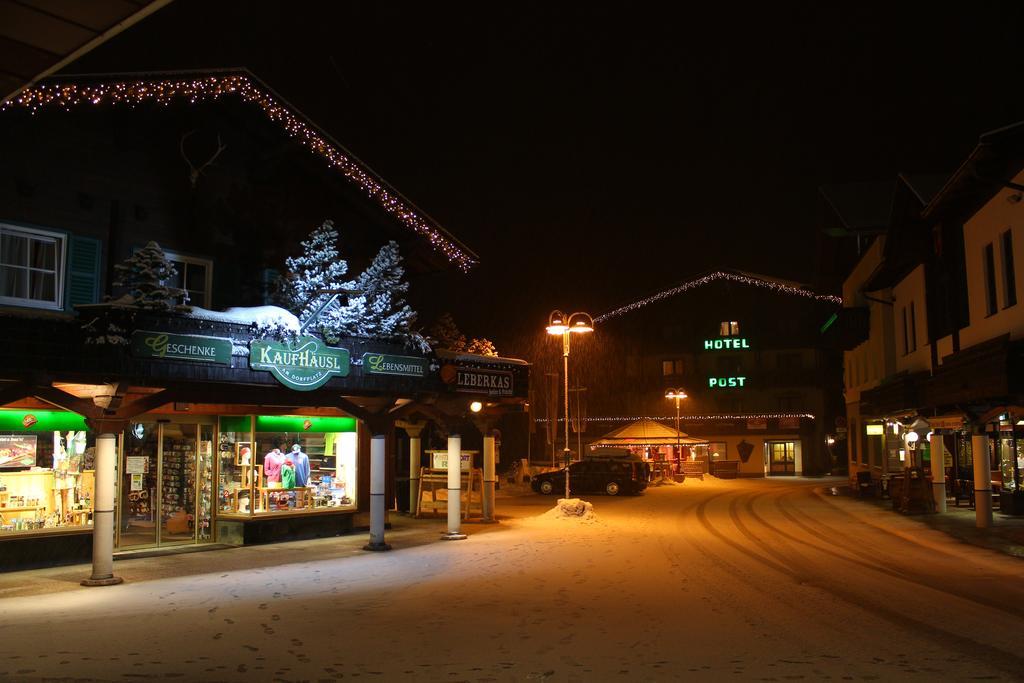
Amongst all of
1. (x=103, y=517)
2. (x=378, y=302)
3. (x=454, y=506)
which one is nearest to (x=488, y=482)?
(x=454, y=506)

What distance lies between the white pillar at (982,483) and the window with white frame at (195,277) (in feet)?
59.6

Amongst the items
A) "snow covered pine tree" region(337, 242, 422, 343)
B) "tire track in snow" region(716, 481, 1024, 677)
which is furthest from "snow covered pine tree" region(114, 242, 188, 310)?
"tire track in snow" region(716, 481, 1024, 677)

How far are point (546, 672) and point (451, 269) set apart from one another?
15307 mm

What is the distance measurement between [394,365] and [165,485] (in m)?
5.17

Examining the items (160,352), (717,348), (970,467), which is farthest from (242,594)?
(717,348)

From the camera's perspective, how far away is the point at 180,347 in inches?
556

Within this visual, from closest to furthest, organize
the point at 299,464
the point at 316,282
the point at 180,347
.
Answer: the point at 180,347 < the point at 316,282 < the point at 299,464

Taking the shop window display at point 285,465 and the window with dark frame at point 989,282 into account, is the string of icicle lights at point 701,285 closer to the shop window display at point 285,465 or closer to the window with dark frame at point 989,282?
the window with dark frame at point 989,282

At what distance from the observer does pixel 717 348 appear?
63.8 m

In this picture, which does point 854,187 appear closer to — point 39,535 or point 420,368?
point 420,368

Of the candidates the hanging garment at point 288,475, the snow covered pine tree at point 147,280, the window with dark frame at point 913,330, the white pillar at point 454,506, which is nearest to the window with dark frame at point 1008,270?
the window with dark frame at point 913,330

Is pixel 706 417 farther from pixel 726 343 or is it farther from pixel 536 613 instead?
pixel 536 613

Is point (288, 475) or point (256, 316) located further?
point (288, 475)

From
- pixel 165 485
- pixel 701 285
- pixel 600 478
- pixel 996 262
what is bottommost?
pixel 600 478
